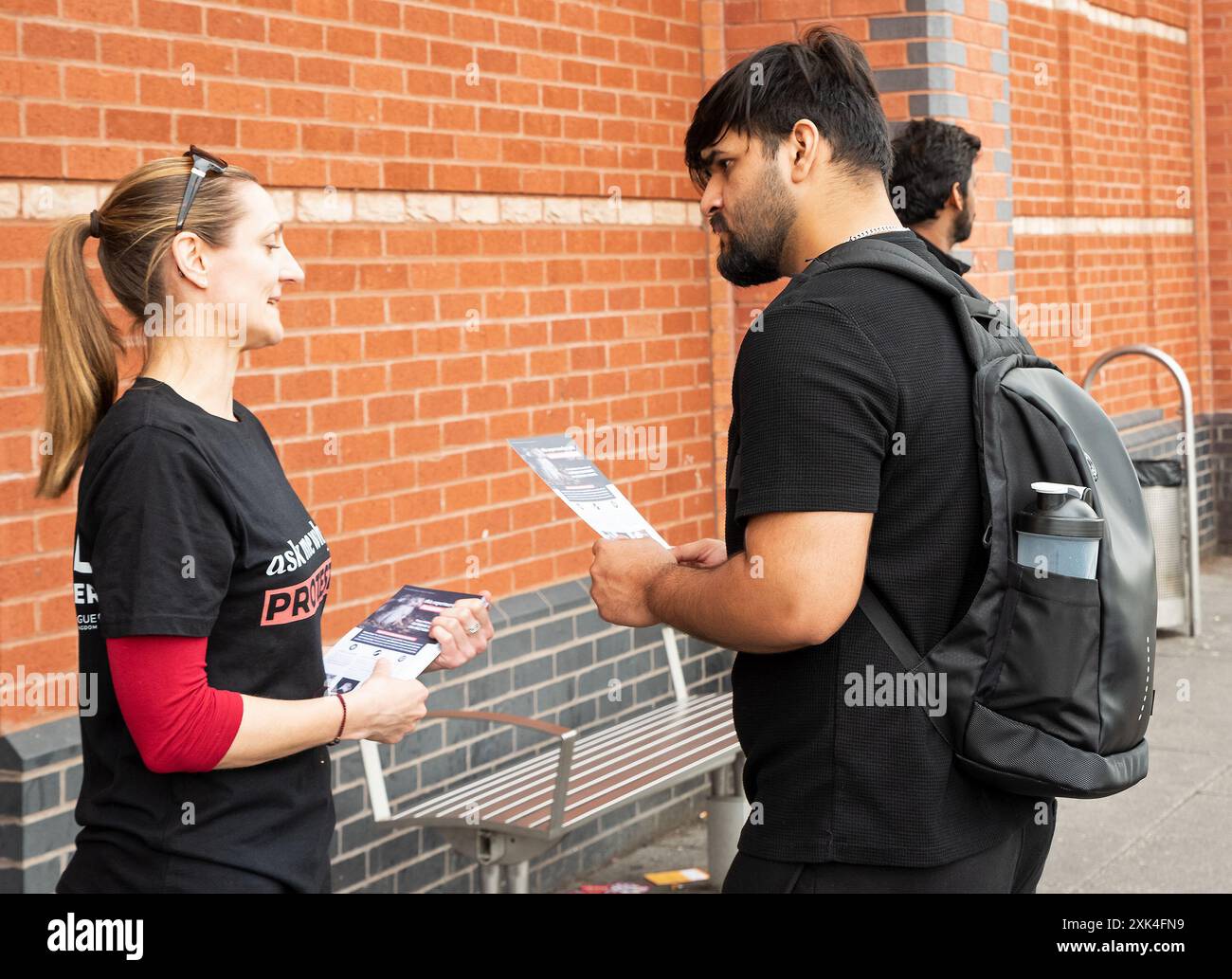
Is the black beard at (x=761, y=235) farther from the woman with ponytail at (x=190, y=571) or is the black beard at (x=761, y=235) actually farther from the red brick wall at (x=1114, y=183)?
the red brick wall at (x=1114, y=183)

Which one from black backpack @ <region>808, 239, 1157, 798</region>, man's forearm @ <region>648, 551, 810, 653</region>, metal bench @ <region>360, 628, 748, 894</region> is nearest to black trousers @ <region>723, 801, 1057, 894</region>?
black backpack @ <region>808, 239, 1157, 798</region>

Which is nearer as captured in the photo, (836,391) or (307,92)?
(836,391)

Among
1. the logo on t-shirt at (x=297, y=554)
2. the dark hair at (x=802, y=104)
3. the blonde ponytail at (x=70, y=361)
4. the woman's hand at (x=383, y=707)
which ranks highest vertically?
the dark hair at (x=802, y=104)

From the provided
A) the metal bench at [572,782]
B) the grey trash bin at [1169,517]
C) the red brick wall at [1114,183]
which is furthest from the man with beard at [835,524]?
the red brick wall at [1114,183]

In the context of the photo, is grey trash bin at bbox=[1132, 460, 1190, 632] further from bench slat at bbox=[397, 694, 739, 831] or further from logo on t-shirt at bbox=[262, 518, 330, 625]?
logo on t-shirt at bbox=[262, 518, 330, 625]

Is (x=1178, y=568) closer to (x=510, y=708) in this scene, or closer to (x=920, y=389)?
(x=510, y=708)

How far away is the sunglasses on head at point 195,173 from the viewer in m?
2.63

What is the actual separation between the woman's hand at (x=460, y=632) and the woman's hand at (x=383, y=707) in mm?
152

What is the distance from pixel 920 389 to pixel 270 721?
1.13 meters

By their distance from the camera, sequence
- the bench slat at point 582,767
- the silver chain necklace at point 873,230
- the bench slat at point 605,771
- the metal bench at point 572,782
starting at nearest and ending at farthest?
the silver chain necklace at point 873,230 → the metal bench at point 572,782 → the bench slat at point 605,771 → the bench slat at point 582,767

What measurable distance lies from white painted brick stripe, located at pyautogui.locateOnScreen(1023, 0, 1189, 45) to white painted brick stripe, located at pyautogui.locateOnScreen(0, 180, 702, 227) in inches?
185

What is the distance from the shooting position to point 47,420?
8.63 feet

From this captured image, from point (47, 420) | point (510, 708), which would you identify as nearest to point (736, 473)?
point (47, 420)

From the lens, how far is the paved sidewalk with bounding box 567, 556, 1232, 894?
554 centimetres
